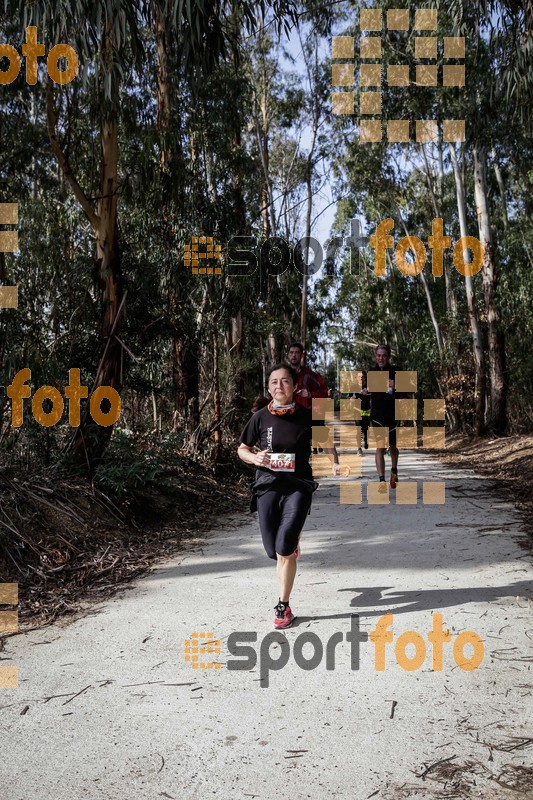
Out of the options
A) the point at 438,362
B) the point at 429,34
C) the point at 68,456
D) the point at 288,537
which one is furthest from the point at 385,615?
the point at 438,362

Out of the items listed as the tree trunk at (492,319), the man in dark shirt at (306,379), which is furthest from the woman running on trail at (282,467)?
the tree trunk at (492,319)

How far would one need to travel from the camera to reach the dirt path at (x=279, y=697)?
115 inches

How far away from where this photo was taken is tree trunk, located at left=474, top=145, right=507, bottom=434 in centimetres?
2008

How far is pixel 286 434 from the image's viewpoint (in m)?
5.13

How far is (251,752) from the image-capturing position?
123 inches

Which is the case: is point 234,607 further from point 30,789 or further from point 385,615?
point 30,789

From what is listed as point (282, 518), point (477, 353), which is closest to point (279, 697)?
point (282, 518)

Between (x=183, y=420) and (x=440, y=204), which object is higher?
(x=440, y=204)

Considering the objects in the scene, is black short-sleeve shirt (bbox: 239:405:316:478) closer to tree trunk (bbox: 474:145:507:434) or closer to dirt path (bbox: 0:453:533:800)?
dirt path (bbox: 0:453:533:800)

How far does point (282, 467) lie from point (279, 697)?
170cm

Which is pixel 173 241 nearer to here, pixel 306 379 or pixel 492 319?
pixel 306 379

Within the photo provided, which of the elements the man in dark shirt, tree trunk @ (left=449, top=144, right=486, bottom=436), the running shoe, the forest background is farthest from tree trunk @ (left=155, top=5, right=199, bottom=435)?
tree trunk @ (left=449, top=144, right=486, bottom=436)

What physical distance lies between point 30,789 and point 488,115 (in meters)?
16.1

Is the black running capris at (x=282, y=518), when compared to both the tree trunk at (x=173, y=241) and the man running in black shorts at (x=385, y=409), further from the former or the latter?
the tree trunk at (x=173, y=241)
